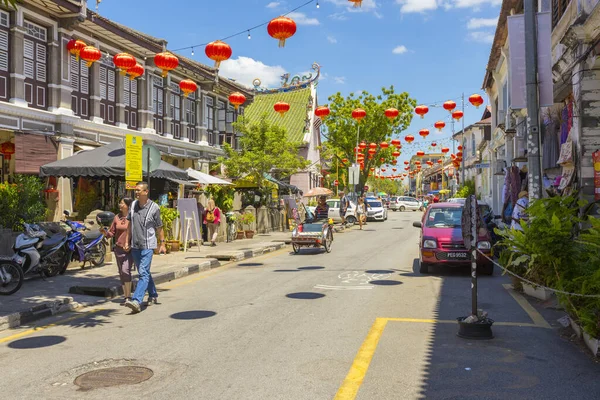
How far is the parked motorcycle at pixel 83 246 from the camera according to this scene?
11.9 meters

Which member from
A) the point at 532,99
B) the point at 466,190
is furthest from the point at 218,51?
the point at 466,190

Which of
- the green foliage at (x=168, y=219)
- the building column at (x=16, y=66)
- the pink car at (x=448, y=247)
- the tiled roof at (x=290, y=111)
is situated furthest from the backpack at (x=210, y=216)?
the tiled roof at (x=290, y=111)

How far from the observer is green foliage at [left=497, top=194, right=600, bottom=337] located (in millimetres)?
6070

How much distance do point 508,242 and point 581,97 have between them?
521 centimetres

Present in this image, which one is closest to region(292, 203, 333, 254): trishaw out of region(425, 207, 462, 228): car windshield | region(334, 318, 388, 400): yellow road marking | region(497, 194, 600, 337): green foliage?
region(425, 207, 462, 228): car windshield

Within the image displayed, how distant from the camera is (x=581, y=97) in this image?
40.3 ft

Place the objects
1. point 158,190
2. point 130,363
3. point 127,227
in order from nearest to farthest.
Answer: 1. point 130,363
2. point 127,227
3. point 158,190

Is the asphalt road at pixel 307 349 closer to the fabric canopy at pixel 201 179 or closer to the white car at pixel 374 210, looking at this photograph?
the fabric canopy at pixel 201 179

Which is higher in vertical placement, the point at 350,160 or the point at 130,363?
the point at 350,160

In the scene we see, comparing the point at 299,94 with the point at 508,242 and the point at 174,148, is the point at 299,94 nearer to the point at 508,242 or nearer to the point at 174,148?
the point at 174,148

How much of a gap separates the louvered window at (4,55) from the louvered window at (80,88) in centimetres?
276

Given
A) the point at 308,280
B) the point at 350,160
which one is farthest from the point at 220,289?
the point at 350,160

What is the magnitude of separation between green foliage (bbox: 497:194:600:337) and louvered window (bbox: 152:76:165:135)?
70.1 feet

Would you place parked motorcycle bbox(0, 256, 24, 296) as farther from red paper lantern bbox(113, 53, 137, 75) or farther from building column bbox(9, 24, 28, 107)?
building column bbox(9, 24, 28, 107)
